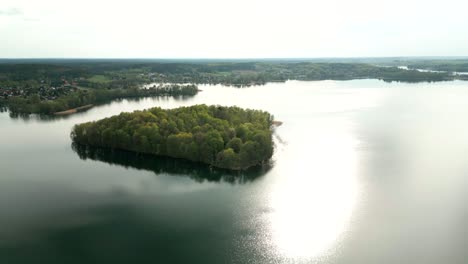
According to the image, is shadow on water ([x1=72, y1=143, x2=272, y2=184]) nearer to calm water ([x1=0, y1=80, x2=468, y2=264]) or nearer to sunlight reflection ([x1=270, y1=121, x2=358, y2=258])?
calm water ([x1=0, y1=80, x2=468, y2=264])

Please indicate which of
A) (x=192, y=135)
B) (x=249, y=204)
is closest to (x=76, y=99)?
(x=192, y=135)

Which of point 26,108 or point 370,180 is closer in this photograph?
point 370,180

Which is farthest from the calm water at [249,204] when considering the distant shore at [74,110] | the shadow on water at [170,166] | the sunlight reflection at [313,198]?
the distant shore at [74,110]

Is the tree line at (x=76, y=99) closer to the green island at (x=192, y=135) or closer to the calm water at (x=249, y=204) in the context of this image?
the calm water at (x=249, y=204)

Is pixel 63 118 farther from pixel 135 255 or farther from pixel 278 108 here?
pixel 135 255

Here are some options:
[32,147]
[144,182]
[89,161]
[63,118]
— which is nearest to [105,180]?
[144,182]

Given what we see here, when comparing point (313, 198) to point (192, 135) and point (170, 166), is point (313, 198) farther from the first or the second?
point (170, 166)
